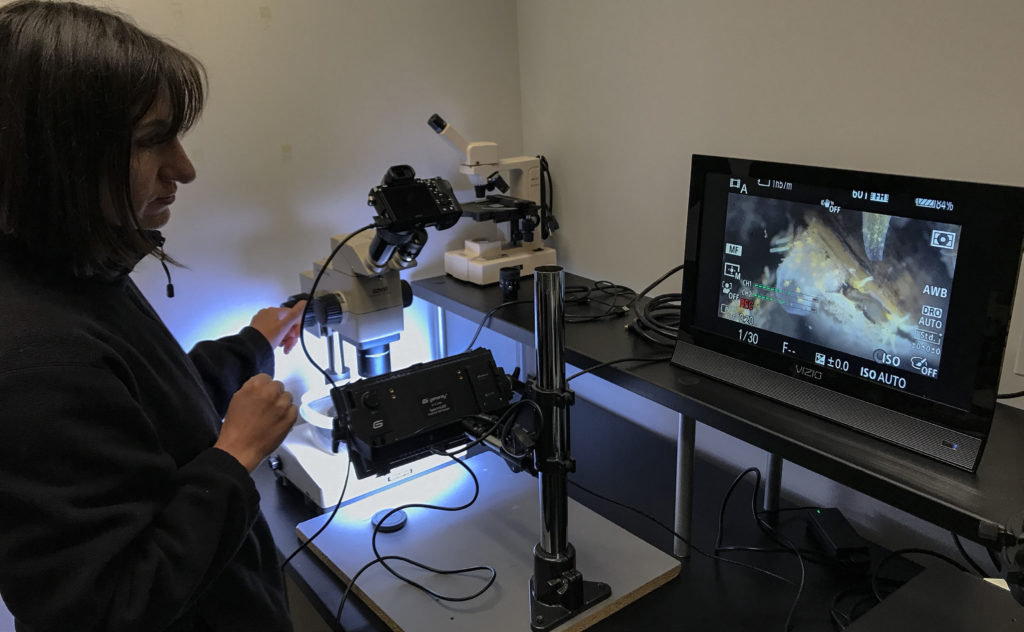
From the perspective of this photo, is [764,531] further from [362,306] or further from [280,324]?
[280,324]

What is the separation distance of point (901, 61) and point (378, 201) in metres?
0.86

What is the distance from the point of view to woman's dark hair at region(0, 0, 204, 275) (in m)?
0.73

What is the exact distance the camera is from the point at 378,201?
1.22 metres

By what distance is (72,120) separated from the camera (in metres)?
0.74

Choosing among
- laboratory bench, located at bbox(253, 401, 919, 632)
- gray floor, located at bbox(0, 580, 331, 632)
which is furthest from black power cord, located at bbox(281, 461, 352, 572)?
gray floor, located at bbox(0, 580, 331, 632)

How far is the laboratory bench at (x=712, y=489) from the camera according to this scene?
2.87 ft

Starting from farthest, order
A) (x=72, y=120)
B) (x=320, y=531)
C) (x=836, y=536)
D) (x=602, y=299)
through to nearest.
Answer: (x=602, y=299)
(x=320, y=531)
(x=836, y=536)
(x=72, y=120)

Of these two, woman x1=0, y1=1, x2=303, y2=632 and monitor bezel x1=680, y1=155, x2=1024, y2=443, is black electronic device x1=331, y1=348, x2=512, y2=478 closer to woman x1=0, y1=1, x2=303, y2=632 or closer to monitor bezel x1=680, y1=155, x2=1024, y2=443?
woman x1=0, y1=1, x2=303, y2=632

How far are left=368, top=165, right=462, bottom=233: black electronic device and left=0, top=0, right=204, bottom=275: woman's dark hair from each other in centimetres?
44

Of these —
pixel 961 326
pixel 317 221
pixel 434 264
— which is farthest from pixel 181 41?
pixel 961 326

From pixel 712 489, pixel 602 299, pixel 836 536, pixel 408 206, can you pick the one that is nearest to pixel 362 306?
pixel 408 206

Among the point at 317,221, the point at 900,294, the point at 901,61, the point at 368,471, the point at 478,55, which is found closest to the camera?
the point at 900,294

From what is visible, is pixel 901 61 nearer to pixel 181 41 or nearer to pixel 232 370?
pixel 232 370

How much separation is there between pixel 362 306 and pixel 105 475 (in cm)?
68
